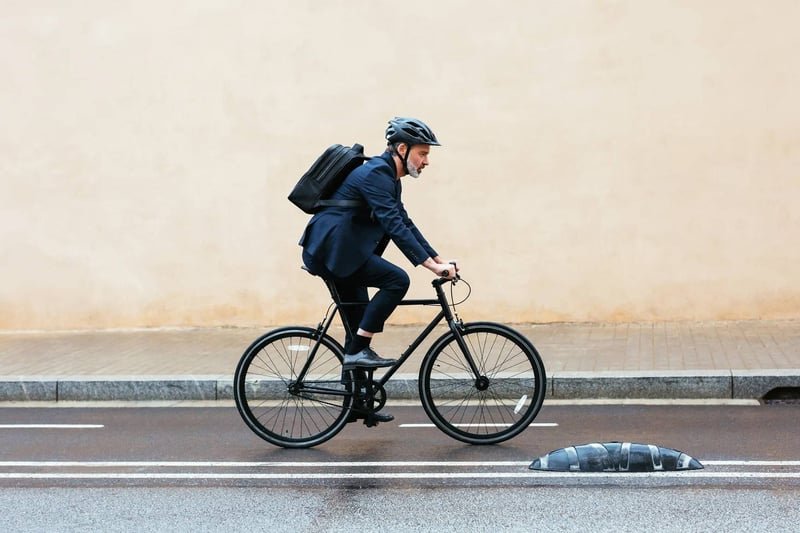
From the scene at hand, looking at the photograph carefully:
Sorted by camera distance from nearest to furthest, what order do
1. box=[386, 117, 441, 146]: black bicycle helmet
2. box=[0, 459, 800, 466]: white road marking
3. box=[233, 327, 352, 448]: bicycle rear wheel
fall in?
box=[0, 459, 800, 466]: white road marking
box=[386, 117, 441, 146]: black bicycle helmet
box=[233, 327, 352, 448]: bicycle rear wheel

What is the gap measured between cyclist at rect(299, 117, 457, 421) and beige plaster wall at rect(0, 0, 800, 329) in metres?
5.36

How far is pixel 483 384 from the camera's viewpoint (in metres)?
6.75

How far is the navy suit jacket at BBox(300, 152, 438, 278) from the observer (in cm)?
651

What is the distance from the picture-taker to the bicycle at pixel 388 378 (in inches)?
263

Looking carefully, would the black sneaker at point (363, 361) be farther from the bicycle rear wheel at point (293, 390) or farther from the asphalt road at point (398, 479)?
the asphalt road at point (398, 479)

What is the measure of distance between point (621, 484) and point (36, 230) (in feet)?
28.4

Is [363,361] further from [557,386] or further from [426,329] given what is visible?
[557,386]

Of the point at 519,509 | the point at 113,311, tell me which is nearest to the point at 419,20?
the point at 113,311

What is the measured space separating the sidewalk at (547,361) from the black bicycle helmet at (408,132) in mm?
1762

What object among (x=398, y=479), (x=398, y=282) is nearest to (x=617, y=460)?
(x=398, y=479)

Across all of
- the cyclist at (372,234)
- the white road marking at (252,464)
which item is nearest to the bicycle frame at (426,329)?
the cyclist at (372,234)

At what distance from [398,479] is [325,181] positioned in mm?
1692

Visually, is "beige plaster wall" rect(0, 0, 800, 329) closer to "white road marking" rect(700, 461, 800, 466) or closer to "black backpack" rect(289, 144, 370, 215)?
"black backpack" rect(289, 144, 370, 215)

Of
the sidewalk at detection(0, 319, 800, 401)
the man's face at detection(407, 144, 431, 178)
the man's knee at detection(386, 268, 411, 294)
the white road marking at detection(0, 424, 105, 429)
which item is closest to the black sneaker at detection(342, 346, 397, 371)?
the man's knee at detection(386, 268, 411, 294)
